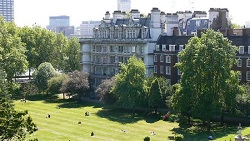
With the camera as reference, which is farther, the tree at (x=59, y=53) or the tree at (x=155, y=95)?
the tree at (x=59, y=53)

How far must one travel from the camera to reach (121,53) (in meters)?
95.4

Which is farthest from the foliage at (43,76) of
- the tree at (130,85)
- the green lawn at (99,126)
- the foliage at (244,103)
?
the foliage at (244,103)

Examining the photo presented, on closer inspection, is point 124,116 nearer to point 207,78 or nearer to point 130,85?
point 130,85

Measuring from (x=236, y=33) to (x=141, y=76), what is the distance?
2123cm

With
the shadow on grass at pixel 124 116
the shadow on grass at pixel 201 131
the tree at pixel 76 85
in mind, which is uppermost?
the tree at pixel 76 85

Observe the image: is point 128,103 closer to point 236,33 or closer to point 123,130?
point 123,130

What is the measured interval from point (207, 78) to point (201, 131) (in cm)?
742

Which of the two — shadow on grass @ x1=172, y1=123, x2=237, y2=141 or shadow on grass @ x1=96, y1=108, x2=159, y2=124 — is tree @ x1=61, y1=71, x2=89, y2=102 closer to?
shadow on grass @ x1=96, y1=108, x2=159, y2=124

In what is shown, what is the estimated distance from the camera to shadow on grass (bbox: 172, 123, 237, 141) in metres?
58.7

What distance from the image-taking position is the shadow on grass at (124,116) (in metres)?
70.9

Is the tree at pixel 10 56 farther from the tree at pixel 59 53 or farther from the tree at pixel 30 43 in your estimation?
the tree at pixel 59 53

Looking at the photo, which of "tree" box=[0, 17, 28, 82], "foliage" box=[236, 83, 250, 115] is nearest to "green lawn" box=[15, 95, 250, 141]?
"foliage" box=[236, 83, 250, 115]

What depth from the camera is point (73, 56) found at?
114 meters

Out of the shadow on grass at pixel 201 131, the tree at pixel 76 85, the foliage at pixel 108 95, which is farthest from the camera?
the tree at pixel 76 85
